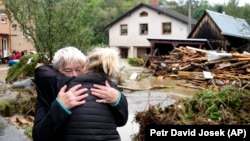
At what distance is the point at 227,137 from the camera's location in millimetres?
3838

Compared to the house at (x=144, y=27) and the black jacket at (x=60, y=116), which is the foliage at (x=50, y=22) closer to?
the black jacket at (x=60, y=116)

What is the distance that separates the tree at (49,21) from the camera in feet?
39.3

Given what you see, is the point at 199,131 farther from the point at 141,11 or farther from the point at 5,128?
the point at 141,11

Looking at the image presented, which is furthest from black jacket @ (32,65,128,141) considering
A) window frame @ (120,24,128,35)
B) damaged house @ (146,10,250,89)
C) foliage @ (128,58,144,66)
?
window frame @ (120,24,128,35)

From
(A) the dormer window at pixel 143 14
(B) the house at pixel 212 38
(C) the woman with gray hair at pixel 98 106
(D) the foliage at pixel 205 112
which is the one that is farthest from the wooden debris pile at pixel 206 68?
(A) the dormer window at pixel 143 14

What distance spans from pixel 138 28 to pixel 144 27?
0.75 m

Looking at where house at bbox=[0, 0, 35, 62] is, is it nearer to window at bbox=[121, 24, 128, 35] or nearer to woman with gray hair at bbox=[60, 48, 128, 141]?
window at bbox=[121, 24, 128, 35]

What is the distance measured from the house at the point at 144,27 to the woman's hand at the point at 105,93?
37.0 meters

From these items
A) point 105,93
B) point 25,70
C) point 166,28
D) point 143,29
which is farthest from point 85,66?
point 143,29

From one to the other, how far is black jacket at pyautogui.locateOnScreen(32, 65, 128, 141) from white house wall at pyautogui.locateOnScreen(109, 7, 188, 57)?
123 feet

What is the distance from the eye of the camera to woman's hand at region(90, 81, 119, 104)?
9.16 feet

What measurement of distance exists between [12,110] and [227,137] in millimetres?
7700

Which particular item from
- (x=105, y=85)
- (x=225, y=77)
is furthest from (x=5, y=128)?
(x=225, y=77)

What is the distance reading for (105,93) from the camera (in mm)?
2812
